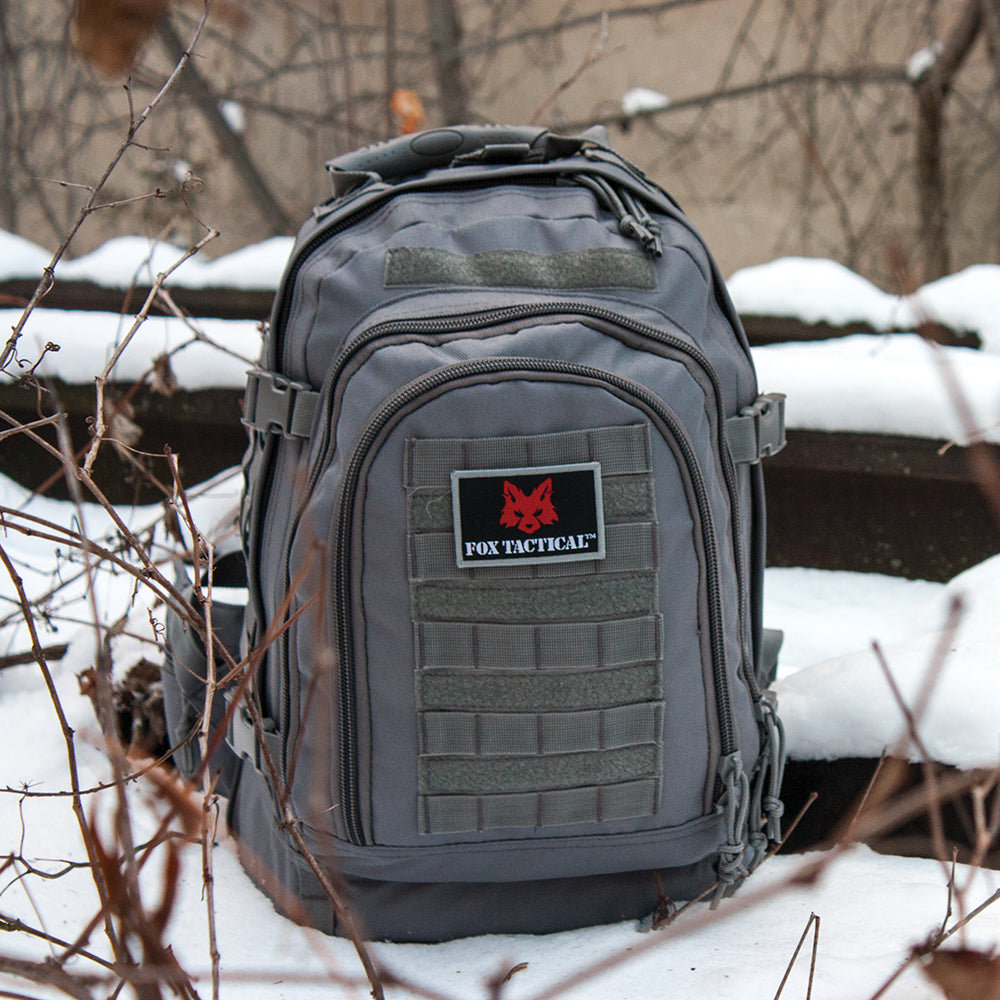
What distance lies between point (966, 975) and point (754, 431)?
0.57 meters

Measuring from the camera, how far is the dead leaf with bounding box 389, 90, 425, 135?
8.82ft

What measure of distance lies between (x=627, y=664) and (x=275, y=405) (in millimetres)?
348

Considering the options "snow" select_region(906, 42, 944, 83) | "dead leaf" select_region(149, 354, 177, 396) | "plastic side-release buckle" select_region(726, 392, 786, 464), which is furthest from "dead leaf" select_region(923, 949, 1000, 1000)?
"snow" select_region(906, 42, 944, 83)

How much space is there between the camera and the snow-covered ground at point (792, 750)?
0.64 m

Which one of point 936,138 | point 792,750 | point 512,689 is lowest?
point 792,750

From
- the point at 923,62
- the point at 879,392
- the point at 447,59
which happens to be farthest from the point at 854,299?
the point at 923,62

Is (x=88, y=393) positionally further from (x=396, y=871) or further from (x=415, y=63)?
(x=415, y=63)

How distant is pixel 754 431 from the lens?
0.81 meters

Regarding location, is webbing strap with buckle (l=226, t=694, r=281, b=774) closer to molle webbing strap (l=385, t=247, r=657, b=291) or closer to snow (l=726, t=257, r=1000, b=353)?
molle webbing strap (l=385, t=247, r=657, b=291)

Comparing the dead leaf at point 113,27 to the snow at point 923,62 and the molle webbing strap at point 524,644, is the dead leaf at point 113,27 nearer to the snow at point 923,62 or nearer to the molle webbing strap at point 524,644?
the molle webbing strap at point 524,644

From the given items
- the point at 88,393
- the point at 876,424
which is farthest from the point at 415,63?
the point at 876,424

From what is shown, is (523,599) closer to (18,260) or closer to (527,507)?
(527,507)

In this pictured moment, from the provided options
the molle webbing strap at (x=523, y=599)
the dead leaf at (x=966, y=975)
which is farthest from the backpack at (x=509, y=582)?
the dead leaf at (x=966, y=975)

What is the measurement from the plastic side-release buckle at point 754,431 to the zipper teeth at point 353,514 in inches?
3.5
